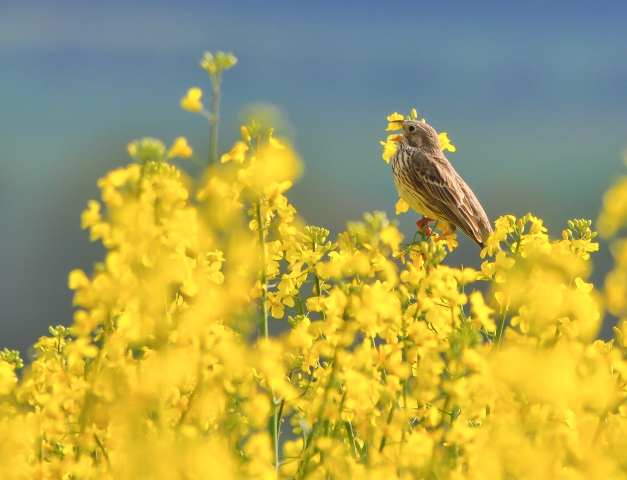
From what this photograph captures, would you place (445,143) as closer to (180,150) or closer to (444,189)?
(444,189)

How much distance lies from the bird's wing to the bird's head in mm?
63

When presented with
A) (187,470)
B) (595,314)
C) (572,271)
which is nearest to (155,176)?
(187,470)

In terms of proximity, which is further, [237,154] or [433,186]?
[433,186]

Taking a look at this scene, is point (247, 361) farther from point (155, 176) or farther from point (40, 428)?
point (40, 428)

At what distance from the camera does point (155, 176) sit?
6.48ft

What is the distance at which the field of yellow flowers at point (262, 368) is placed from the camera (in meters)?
1.73

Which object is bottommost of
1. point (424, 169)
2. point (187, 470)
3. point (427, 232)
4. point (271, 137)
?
point (187, 470)

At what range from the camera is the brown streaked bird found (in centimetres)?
477

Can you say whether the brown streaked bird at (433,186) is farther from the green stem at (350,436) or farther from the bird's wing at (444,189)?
the green stem at (350,436)

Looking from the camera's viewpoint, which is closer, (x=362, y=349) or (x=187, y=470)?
(x=187, y=470)

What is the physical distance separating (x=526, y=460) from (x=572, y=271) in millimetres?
1230

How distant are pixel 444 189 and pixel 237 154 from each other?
2.98 meters

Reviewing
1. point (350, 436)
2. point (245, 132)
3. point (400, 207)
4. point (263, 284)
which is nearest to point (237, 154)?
point (245, 132)

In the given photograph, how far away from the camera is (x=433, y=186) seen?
4988 millimetres
